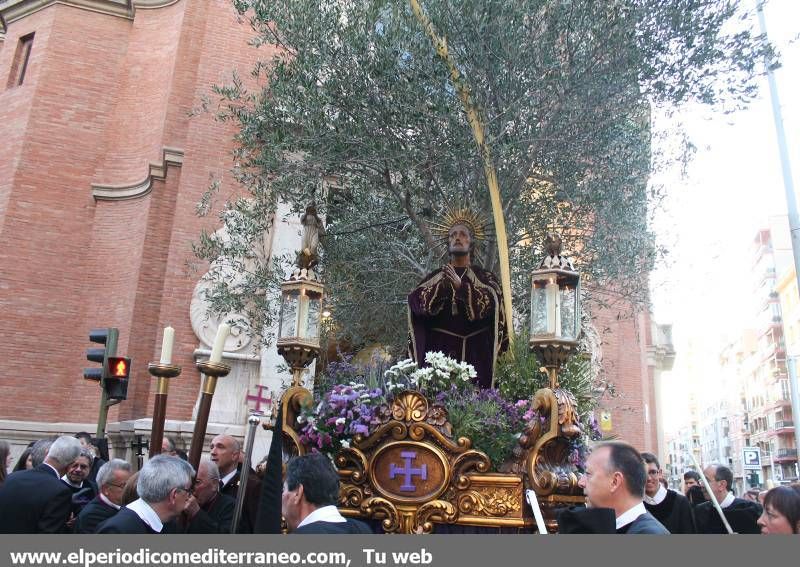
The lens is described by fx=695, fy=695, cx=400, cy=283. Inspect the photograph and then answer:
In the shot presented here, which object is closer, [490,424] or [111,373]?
[490,424]

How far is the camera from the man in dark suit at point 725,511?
17.3 ft

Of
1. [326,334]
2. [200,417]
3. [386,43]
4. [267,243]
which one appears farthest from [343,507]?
[267,243]

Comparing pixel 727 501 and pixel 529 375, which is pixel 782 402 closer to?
pixel 727 501

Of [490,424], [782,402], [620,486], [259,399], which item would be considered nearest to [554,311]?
[490,424]

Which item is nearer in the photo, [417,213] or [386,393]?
[386,393]

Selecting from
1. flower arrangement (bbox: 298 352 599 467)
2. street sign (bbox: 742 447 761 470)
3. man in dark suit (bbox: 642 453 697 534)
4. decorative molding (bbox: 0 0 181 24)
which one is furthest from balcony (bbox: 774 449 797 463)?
flower arrangement (bbox: 298 352 599 467)

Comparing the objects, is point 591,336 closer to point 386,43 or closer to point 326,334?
point 326,334

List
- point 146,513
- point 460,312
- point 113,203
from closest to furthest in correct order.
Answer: point 146,513 < point 460,312 < point 113,203

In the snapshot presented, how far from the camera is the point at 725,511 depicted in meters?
5.39

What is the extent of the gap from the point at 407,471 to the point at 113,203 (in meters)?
12.3

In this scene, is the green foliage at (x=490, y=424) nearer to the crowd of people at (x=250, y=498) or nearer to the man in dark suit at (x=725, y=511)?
the crowd of people at (x=250, y=498)

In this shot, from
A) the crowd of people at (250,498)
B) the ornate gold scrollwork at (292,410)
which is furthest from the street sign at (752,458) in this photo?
the ornate gold scrollwork at (292,410)

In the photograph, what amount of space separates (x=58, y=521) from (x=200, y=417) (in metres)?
1.36

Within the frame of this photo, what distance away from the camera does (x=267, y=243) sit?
12.9 m
